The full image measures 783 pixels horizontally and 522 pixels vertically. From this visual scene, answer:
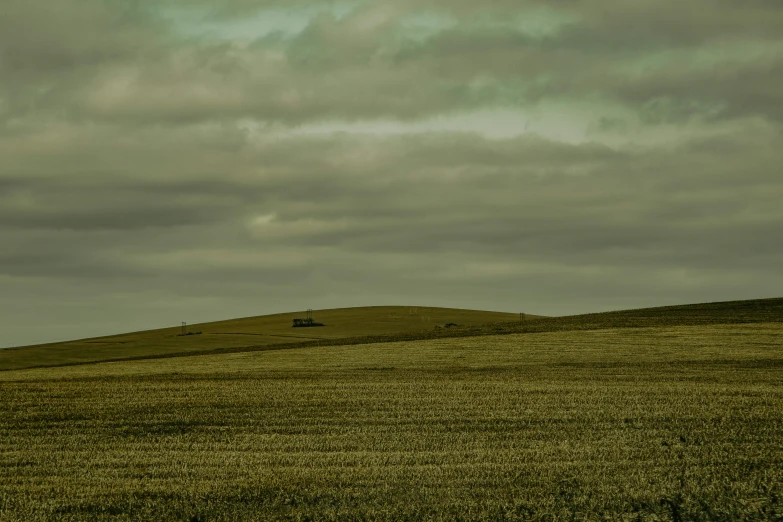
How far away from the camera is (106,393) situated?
27750mm

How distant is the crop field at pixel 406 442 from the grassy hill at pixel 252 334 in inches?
855

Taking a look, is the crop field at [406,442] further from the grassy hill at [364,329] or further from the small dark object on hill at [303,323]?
the small dark object on hill at [303,323]

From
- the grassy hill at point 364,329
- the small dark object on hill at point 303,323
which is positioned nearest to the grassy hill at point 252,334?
the grassy hill at point 364,329

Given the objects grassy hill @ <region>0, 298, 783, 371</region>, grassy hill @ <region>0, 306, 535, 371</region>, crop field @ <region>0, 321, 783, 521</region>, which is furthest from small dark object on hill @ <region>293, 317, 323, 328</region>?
crop field @ <region>0, 321, 783, 521</region>

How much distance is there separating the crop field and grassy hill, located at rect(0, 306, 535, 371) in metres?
21.7

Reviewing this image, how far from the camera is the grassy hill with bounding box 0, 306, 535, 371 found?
57531mm

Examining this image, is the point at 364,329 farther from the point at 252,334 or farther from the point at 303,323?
the point at 252,334

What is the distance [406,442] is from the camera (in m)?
18.2

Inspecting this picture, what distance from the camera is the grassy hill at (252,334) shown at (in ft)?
189

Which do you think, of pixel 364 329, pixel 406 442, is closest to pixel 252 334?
pixel 364 329

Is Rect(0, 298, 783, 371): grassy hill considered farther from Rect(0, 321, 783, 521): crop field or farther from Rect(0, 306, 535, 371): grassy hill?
Rect(0, 321, 783, 521): crop field

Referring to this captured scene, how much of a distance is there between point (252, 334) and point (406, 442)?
2128 inches

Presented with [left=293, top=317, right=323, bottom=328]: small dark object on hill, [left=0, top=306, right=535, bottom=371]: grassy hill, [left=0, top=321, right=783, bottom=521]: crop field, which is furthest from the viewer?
[left=293, top=317, right=323, bottom=328]: small dark object on hill

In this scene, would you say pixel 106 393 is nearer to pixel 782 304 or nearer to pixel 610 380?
pixel 610 380
